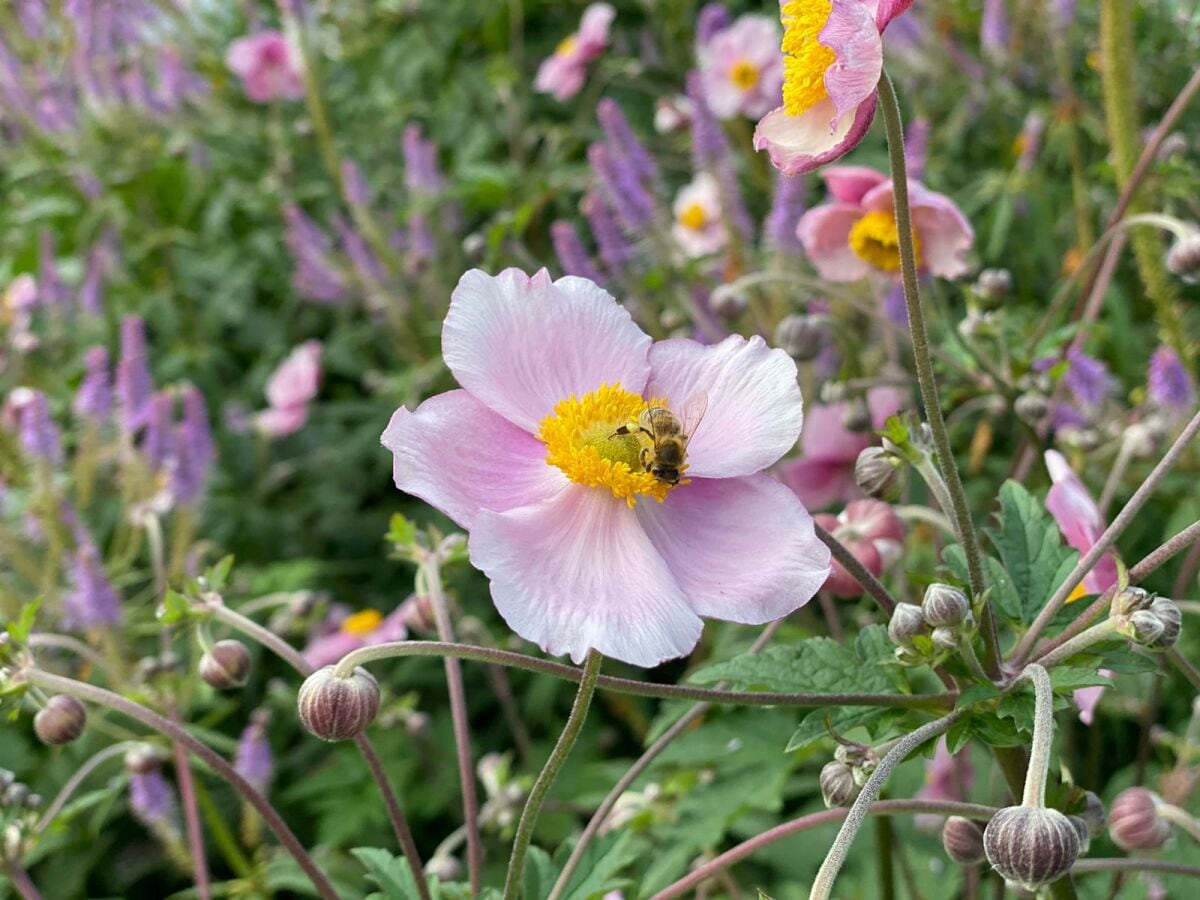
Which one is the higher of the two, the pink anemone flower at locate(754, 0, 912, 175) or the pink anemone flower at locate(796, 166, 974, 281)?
the pink anemone flower at locate(754, 0, 912, 175)

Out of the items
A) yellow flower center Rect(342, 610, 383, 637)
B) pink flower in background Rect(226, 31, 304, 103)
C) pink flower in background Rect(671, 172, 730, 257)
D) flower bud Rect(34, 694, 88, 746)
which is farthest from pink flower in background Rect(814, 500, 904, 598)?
A: pink flower in background Rect(226, 31, 304, 103)

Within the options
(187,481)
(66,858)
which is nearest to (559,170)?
(187,481)

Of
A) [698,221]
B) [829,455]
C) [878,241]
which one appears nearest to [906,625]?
[878,241]

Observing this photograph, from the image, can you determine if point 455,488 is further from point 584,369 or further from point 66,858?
point 66,858

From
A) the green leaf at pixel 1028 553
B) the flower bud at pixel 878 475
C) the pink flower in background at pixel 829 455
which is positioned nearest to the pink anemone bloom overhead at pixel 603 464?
the flower bud at pixel 878 475

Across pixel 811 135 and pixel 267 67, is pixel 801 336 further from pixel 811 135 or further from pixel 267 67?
pixel 267 67

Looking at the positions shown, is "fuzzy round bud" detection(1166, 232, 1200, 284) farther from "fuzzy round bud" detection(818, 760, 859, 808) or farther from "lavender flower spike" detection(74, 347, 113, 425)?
"lavender flower spike" detection(74, 347, 113, 425)
